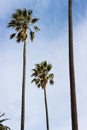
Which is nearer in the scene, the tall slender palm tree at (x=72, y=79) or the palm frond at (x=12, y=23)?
the tall slender palm tree at (x=72, y=79)

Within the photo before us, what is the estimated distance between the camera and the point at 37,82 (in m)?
59.8

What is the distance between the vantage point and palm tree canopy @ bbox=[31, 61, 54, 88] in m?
59.8

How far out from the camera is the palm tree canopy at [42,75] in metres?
59.8

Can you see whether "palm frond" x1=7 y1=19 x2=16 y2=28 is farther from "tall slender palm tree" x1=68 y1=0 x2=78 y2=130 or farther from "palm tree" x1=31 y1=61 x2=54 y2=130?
"tall slender palm tree" x1=68 y1=0 x2=78 y2=130

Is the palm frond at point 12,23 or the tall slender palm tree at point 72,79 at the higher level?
the palm frond at point 12,23

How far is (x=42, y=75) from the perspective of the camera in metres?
60.1

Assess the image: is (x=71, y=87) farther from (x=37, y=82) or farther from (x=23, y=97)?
(x=37, y=82)

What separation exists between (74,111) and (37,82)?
3989 centimetres

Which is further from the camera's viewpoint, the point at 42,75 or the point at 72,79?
the point at 42,75

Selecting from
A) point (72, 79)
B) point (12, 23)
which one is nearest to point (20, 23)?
point (12, 23)

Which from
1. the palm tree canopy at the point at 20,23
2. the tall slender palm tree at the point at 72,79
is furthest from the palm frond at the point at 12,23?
the tall slender palm tree at the point at 72,79

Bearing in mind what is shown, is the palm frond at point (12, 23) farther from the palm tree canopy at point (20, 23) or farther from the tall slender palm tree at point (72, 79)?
the tall slender palm tree at point (72, 79)

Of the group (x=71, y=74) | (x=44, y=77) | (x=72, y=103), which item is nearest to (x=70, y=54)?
(x=71, y=74)

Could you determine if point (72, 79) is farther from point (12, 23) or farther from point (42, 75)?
point (42, 75)
